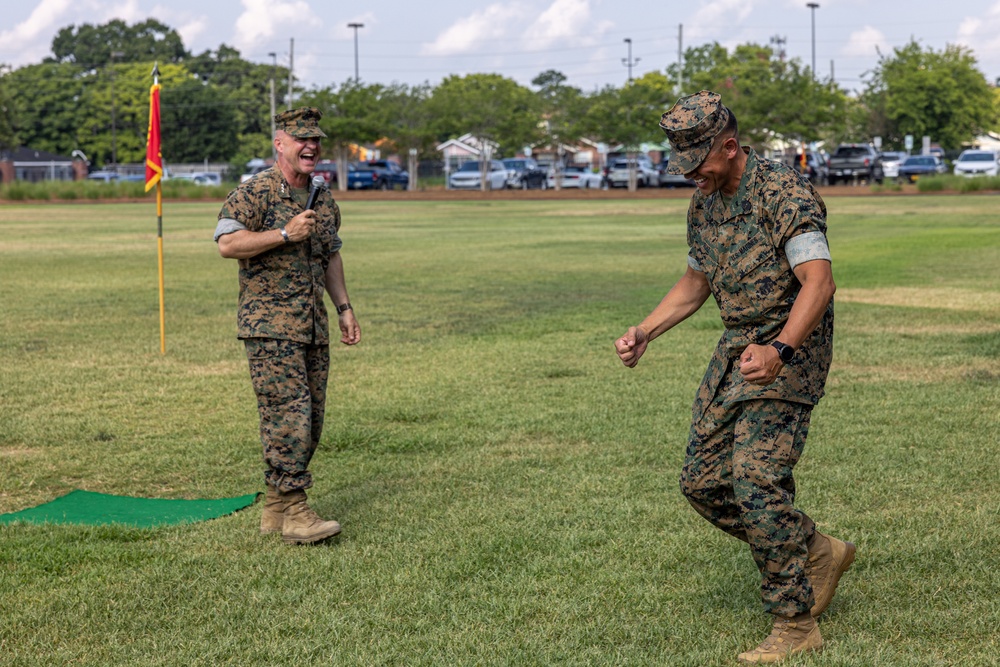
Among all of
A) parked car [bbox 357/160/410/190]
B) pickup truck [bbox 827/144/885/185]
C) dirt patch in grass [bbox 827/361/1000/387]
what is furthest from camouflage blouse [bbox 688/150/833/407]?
parked car [bbox 357/160/410/190]

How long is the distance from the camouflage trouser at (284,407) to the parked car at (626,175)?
56.8m

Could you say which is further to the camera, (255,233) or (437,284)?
(437,284)

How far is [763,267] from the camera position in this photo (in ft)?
14.6

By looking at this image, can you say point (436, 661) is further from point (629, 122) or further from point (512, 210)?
point (629, 122)

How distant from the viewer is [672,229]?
32.4 meters

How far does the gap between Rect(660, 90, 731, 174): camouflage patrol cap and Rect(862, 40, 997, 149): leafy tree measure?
79.3m

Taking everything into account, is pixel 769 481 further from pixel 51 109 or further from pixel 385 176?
pixel 51 109

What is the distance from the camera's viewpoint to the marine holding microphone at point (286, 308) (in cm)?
598

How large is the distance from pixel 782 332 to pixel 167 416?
599cm

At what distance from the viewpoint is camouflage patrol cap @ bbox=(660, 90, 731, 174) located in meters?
4.33

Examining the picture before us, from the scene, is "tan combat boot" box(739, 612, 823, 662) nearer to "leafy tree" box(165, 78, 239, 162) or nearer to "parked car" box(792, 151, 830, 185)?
"parked car" box(792, 151, 830, 185)

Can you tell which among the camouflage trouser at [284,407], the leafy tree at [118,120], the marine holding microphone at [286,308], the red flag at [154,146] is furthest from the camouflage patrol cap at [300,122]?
the leafy tree at [118,120]

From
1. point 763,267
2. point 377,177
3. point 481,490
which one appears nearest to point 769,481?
point 763,267

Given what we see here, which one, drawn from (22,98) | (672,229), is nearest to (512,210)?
(672,229)
